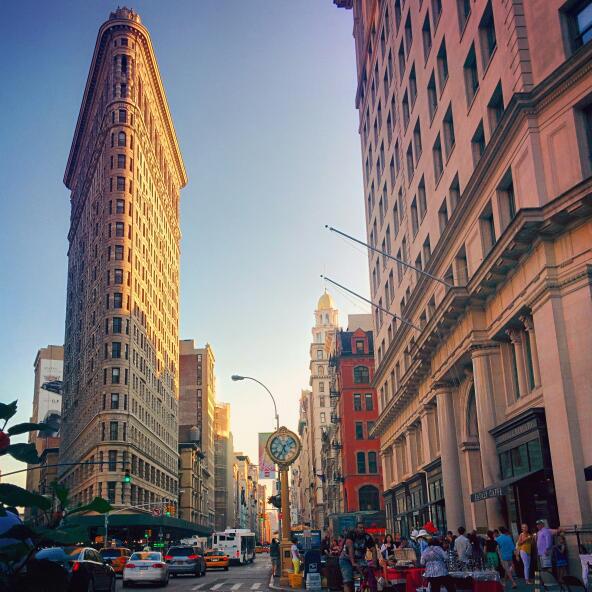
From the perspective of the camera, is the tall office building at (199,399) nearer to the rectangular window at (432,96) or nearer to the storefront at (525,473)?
the rectangular window at (432,96)

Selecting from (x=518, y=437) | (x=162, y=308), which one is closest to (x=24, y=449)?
(x=518, y=437)

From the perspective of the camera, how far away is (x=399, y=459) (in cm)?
5431

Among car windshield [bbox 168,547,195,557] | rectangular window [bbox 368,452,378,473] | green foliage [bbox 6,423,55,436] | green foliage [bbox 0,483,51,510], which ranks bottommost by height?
car windshield [bbox 168,547,195,557]

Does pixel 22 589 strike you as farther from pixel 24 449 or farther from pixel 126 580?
pixel 126 580

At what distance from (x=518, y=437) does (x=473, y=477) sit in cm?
761

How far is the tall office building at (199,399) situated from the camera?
6417 inches

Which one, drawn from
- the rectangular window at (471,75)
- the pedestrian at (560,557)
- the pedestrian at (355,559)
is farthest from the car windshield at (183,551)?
the rectangular window at (471,75)

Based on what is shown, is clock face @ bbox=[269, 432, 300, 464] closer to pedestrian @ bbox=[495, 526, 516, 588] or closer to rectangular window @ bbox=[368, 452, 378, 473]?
pedestrian @ bbox=[495, 526, 516, 588]

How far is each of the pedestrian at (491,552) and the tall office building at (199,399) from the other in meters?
139

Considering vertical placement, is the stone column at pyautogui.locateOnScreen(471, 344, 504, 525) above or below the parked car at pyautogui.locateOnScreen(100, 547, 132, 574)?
above

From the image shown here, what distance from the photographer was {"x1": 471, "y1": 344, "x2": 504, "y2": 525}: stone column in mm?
27859

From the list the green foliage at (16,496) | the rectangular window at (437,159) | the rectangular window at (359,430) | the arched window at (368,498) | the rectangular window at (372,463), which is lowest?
the green foliage at (16,496)

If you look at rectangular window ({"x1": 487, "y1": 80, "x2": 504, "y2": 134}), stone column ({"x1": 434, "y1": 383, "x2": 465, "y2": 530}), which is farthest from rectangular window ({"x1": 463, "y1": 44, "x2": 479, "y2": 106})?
stone column ({"x1": 434, "y1": 383, "x2": 465, "y2": 530})

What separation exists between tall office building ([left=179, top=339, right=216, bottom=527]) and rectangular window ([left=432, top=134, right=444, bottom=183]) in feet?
429
